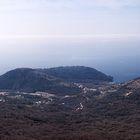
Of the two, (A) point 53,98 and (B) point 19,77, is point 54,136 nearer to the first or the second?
(A) point 53,98

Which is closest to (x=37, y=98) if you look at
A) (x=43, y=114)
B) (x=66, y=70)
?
(x=43, y=114)

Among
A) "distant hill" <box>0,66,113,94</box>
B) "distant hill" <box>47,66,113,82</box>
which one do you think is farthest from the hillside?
"distant hill" <box>47,66,113,82</box>

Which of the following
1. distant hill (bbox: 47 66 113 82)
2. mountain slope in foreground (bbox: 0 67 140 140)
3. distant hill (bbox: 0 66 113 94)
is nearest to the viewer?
mountain slope in foreground (bbox: 0 67 140 140)

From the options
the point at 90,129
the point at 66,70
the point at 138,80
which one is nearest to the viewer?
the point at 90,129

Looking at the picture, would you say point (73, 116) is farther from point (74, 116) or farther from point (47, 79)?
point (47, 79)

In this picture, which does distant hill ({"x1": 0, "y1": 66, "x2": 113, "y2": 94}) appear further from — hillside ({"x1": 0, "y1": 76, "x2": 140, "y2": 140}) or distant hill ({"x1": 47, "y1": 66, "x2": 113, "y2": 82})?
hillside ({"x1": 0, "y1": 76, "x2": 140, "y2": 140})

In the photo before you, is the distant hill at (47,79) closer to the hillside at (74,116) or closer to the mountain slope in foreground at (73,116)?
the mountain slope in foreground at (73,116)

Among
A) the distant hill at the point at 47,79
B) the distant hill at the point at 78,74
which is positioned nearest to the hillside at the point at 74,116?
the distant hill at the point at 47,79

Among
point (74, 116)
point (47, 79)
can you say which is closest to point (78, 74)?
point (47, 79)

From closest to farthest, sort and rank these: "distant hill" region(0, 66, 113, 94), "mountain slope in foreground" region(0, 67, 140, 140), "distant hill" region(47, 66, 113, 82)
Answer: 1. "mountain slope in foreground" region(0, 67, 140, 140)
2. "distant hill" region(0, 66, 113, 94)
3. "distant hill" region(47, 66, 113, 82)
